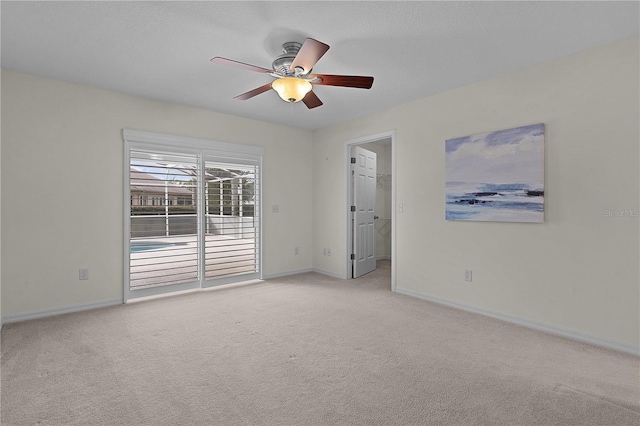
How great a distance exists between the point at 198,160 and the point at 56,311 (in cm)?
235

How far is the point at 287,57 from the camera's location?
2.73 meters

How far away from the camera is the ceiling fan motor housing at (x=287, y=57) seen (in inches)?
106

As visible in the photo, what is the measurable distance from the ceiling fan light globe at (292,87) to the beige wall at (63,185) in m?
2.31

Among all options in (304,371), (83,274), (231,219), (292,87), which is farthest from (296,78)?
(83,274)

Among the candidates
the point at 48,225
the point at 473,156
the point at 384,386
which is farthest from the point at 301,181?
the point at 384,386

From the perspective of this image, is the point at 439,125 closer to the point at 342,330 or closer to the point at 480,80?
the point at 480,80

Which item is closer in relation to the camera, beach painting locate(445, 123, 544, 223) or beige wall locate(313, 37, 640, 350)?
beige wall locate(313, 37, 640, 350)

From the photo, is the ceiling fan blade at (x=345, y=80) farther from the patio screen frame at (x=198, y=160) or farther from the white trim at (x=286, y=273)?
the white trim at (x=286, y=273)

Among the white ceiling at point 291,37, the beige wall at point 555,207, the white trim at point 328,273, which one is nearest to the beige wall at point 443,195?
the beige wall at point 555,207

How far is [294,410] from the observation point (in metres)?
1.93

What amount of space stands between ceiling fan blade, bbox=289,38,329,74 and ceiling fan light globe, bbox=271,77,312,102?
0.14m

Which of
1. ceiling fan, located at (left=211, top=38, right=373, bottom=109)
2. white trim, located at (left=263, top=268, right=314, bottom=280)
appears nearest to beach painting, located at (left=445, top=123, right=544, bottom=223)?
ceiling fan, located at (left=211, top=38, right=373, bottom=109)

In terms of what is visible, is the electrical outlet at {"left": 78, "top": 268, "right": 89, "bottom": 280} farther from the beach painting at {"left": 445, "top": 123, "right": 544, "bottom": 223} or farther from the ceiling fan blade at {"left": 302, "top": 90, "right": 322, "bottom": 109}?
the beach painting at {"left": 445, "top": 123, "right": 544, "bottom": 223}

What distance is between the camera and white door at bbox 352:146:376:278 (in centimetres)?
534
